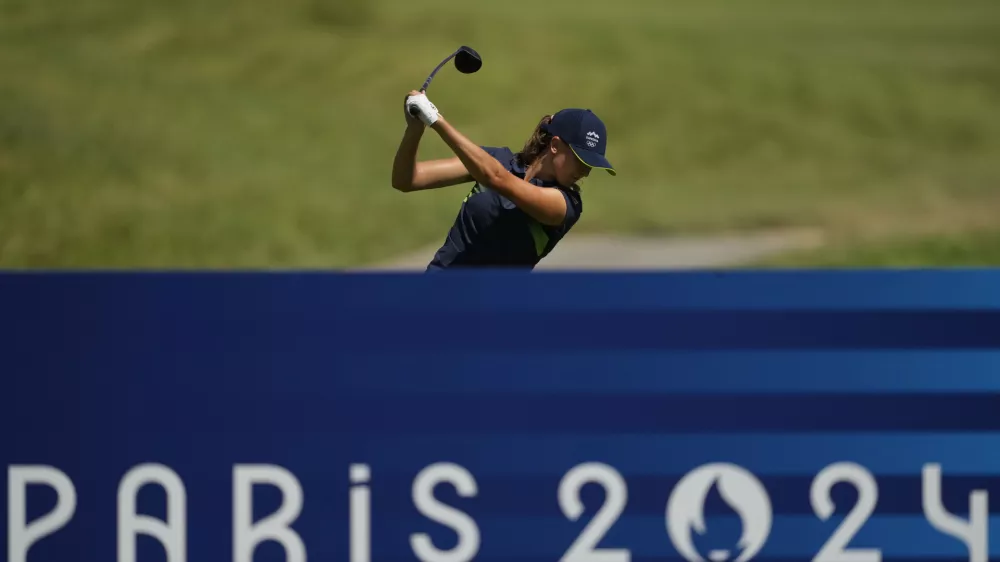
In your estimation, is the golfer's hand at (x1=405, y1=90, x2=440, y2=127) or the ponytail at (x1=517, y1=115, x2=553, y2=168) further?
the ponytail at (x1=517, y1=115, x2=553, y2=168)

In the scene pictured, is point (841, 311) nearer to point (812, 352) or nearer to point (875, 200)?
point (812, 352)

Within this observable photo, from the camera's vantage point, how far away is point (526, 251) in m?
5.34

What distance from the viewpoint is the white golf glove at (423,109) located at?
487cm

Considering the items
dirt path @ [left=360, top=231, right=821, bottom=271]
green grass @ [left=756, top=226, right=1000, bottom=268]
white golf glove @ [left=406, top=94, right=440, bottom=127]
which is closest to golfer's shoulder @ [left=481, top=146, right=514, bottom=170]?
white golf glove @ [left=406, top=94, right=440, bottom=127]

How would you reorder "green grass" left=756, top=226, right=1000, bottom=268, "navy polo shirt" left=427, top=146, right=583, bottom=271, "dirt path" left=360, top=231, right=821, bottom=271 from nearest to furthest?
1. "navy polo shirt" left=427, top=146, right=583, bottom=271
2. "dirt path" left=360, top=231, right=821, bottom=271
3. "green grass" left=756, top=226, right=1000, bottom=268

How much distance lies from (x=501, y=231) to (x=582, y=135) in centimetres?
42

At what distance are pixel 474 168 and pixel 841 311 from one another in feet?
4.76

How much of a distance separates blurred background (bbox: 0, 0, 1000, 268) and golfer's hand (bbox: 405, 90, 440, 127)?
511 inches

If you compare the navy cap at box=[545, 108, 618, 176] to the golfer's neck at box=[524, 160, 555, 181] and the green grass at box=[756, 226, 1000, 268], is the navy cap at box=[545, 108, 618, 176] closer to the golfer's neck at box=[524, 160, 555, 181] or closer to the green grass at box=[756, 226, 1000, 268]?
the golfer's neck at box=[524, 160, 555, 181]

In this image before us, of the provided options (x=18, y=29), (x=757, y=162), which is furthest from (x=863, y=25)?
(x=18, y=29)

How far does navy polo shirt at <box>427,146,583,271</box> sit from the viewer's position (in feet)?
17.3

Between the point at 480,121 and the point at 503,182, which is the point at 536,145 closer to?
the point at 503,182

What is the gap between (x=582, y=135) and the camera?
5184mm

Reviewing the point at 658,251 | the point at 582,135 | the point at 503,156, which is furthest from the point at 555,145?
the point at 658,251
